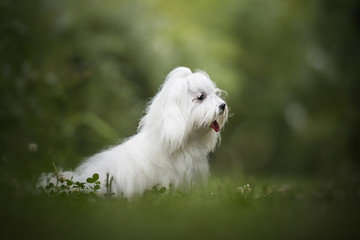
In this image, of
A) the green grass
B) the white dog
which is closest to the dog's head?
the white dog

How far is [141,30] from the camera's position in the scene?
39.5ft

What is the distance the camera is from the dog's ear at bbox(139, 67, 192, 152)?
4051mm

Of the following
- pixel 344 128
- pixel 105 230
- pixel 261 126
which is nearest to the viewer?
pixel 105 230

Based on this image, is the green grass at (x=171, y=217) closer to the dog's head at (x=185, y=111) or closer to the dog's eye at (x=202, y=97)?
the dog's head at (x=185, y=111)

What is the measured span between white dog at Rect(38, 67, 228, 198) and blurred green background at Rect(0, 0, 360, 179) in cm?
55

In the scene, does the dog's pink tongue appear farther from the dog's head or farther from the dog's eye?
the dog's eye

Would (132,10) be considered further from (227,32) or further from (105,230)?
(105,230)

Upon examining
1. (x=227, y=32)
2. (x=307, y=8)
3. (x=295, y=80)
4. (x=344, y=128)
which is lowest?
(x=344, y=128)

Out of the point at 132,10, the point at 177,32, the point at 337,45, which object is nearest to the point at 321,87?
the point at 337,45

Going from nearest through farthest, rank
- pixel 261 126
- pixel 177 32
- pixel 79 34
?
pixel 79 34
pixel 177 32
pixel 261 126

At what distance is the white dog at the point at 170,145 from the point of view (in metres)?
3.95

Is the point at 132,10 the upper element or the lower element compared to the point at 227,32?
lower

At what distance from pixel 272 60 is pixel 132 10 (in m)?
8.29

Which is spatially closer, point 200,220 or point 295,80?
point 200,220
